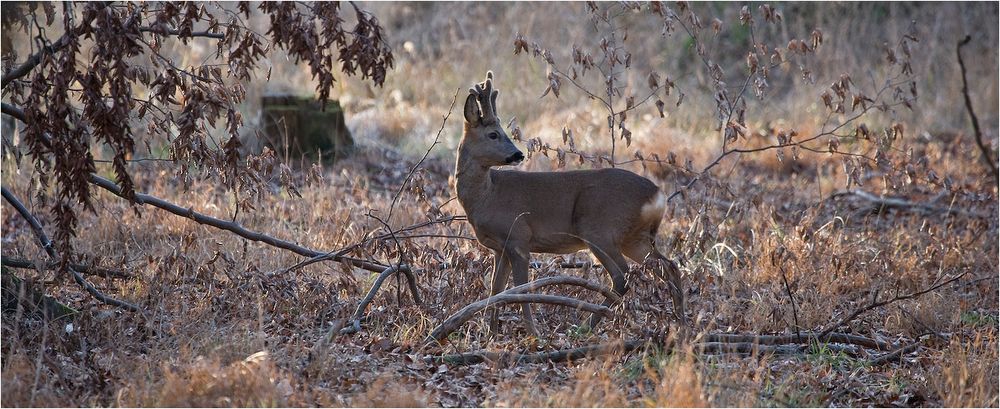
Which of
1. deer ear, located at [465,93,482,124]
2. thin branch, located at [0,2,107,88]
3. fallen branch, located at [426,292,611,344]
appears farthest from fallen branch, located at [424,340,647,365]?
thin branch, located at [0,2,107,88]

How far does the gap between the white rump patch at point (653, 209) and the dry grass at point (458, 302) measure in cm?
48

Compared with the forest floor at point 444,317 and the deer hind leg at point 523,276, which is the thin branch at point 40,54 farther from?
the deer hind leg at point 523,276

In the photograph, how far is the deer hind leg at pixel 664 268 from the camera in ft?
19.5

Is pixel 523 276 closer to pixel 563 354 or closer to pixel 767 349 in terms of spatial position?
pixel 563 354

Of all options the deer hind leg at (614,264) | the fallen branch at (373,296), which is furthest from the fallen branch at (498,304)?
the deer hind leg at (614,264)

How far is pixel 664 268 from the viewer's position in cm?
599

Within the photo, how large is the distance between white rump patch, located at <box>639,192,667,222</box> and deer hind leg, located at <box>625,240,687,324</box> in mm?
221

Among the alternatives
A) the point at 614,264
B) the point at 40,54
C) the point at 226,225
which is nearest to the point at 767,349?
the point at 614,264

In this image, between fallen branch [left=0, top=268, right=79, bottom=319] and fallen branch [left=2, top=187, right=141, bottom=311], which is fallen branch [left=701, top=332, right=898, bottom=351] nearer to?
fallen branch [left=2, top=187, right=141, bottom=311]

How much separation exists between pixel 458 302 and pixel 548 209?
2.64 ft

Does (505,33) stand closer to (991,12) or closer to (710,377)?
(991,12)

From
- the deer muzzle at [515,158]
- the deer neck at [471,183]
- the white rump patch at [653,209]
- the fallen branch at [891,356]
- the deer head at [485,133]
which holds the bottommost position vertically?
the fallen branch at [891,356]

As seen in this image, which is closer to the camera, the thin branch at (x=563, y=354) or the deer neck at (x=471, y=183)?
the thin branch at (x=563, y=354)

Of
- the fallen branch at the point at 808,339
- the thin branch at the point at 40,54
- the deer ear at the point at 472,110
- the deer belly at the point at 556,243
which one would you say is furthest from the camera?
the deer ear at the point at 472,110
